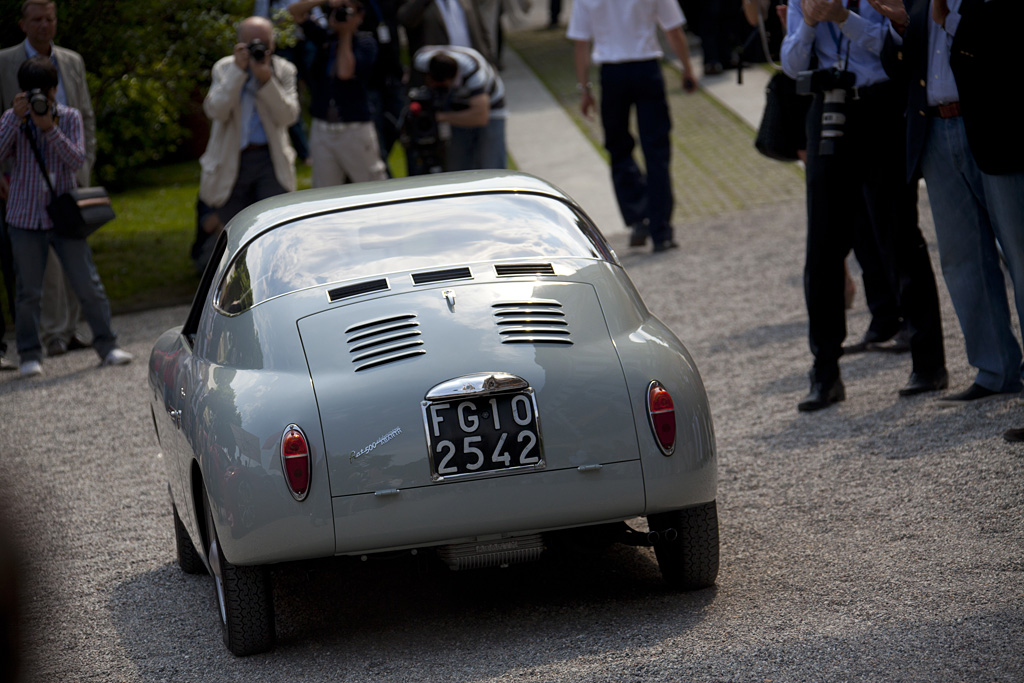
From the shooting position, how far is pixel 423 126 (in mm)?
10609

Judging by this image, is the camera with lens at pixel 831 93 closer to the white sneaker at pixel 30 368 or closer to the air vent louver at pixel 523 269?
the air vent louver at pixel 523 269

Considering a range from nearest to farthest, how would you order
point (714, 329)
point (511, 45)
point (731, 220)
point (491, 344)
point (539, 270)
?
point (491, 344), point (539, 270), point (714, 329), point (731, 220), point (511, 45)

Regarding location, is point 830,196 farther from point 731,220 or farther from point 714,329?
point 731,220

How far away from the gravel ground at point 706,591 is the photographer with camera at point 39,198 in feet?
7.42

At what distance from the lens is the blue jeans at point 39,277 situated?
927cm

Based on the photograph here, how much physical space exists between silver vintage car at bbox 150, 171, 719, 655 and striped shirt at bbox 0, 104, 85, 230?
4.93 metres

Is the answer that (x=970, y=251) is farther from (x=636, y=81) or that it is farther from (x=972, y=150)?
(x=636, y=81)

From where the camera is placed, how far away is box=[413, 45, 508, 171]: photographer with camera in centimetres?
1069

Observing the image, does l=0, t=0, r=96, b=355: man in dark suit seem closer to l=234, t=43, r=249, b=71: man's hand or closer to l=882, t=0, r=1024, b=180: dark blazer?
l=234, t=43, r=249, b=71: man's hand

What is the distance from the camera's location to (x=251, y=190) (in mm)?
10656

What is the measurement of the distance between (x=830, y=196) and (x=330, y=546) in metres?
3.41

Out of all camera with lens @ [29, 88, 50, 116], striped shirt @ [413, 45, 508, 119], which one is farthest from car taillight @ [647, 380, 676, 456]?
striped shirt @ [413, 45, 508, 119]

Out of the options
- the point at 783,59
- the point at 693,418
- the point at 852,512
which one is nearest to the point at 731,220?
the point at 783,59

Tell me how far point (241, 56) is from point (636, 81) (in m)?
3.49
